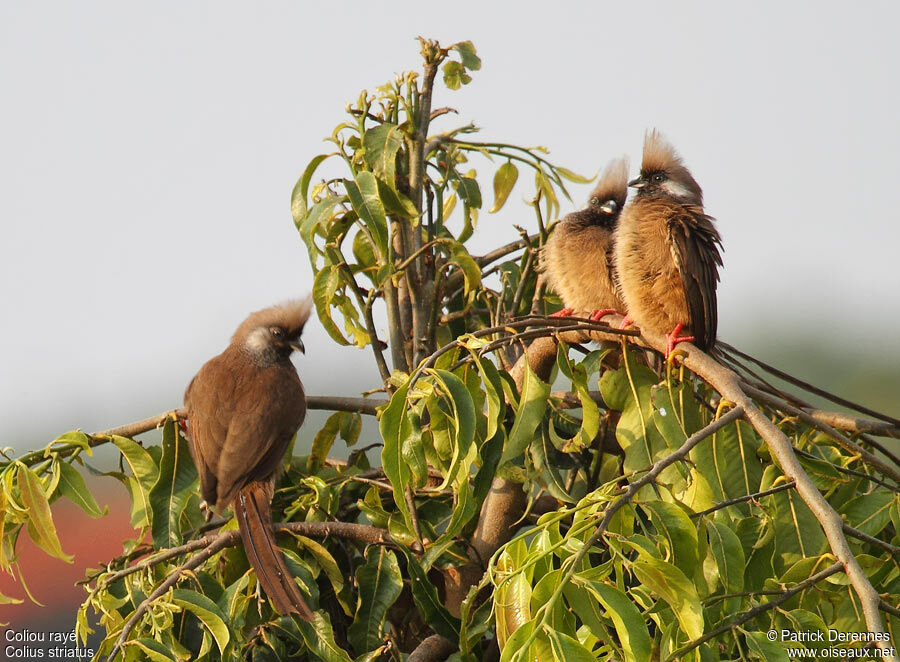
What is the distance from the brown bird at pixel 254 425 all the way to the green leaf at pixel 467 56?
140 cm

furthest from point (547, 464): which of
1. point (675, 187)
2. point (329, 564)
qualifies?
point (675, 187)

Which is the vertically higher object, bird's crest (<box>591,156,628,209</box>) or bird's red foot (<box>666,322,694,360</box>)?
bird's crest (<box>591,156,628,209</box>)

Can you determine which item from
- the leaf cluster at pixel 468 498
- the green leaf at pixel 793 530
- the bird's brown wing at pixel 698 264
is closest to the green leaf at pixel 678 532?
the leaf cluster at pixel 468 498

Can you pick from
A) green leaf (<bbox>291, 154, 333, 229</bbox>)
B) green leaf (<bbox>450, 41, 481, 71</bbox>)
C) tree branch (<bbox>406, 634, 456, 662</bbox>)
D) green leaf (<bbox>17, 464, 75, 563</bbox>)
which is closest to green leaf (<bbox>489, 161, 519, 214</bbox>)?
green leaf (<bbox>450, 41, 481, 71</bbox>)

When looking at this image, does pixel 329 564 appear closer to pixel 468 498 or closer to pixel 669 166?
pixel 468 498

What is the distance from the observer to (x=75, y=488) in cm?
299

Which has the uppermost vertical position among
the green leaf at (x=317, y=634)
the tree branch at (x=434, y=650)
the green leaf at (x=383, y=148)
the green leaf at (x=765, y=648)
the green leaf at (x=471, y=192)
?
the green leaf at (x=383, y=148)

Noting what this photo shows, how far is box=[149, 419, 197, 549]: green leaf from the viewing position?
325 cm

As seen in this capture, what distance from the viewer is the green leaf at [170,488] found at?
10.7 feet

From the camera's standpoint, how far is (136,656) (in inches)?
109

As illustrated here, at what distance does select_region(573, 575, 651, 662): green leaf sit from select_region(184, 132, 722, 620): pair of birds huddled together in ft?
4.95

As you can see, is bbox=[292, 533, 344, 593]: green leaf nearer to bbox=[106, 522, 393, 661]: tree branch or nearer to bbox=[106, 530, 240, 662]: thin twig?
bbox=[106, 522, 393, 661]: tree branch

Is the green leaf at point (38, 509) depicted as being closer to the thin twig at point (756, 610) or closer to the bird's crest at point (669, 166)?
the thin twig at point (756, 610)

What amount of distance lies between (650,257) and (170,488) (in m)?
1.85
